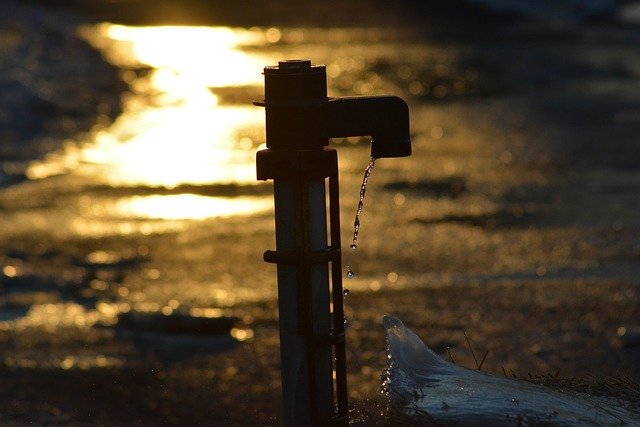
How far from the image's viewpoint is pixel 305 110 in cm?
368

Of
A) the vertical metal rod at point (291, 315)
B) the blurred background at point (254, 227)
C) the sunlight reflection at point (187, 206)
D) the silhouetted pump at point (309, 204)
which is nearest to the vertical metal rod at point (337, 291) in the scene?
the silhouetted pump at point (309, 204)

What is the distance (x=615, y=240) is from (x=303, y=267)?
17.0ft

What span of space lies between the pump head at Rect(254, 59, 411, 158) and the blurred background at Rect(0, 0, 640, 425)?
1.34m

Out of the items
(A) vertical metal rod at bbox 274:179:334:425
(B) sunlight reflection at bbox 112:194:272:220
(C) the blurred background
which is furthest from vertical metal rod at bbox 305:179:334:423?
(B) sunlight reflection at bbox 112:194:272:220

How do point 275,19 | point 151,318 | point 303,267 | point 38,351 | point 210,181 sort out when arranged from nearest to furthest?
1. point 303,267
2. point 38,351
3. point 151,318
4. point 210,181
5. point 275,19

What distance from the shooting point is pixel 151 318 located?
6734mm

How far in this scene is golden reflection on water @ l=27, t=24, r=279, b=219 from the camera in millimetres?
10711

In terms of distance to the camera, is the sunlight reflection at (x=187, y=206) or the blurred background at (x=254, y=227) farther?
the sunlight reflection at (x=187, y=206)

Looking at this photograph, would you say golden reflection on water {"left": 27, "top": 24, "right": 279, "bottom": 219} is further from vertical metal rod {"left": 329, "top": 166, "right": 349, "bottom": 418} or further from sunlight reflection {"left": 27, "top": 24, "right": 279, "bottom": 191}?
vertical metal rod {"left": 329, "top": 166, "right": 349, "bottom": 418}

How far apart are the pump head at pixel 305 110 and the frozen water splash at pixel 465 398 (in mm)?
617

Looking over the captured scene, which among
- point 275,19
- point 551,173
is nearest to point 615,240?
point 551,173

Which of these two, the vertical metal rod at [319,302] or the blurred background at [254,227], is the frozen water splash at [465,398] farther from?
the blurred background at [254,227]

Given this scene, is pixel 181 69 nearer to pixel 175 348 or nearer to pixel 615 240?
pixel 615 240

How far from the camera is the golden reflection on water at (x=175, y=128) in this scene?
10711 mm
